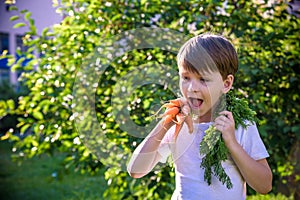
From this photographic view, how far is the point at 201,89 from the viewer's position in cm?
175

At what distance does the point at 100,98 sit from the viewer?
11.7ft

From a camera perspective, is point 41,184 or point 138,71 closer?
point 138,71

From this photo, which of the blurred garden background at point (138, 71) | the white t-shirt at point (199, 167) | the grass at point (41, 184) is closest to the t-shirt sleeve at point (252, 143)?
the white t-shirt at point (199, 167)

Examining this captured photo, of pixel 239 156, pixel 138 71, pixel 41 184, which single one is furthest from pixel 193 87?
pixel 41 184

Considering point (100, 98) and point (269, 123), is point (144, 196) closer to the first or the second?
point (100, 98)

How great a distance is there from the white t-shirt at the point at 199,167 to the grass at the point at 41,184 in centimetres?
306

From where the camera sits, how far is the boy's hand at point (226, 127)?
69.9 inches

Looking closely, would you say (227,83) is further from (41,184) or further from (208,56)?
(41,184)

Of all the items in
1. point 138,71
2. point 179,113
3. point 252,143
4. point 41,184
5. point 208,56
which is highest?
point 208,56

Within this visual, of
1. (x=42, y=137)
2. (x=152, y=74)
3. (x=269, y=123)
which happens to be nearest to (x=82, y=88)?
(x=152, y=74)

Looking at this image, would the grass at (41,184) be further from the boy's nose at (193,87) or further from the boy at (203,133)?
the boy's nose at (193,87)

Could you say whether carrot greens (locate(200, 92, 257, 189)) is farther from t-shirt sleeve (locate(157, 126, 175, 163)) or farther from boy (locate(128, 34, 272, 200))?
Answer: t-shirt sleeve (locate(157, 126, 175, 163))

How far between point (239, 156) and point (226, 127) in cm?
10

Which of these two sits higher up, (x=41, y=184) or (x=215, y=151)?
(x=215, y=151)
